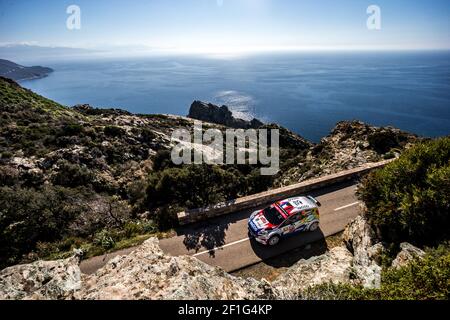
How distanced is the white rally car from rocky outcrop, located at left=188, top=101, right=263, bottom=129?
6792 cm

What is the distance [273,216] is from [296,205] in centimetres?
125

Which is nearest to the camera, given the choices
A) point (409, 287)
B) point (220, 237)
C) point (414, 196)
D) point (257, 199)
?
point (409, 287)

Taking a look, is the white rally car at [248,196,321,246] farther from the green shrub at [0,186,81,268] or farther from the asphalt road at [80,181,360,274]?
the green shrub at [0,186,81,268]

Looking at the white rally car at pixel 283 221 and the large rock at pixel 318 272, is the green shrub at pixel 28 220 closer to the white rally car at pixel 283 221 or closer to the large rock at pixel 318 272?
the white rally car at pixel 283 221

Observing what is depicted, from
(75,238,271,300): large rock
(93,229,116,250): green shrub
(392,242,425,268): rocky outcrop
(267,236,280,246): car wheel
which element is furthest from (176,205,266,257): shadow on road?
(392,242,425,268): rocky outcrop

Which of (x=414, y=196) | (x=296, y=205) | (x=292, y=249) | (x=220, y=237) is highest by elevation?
(x=414, y=196)

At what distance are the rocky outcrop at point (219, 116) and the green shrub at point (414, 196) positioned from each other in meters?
70.2

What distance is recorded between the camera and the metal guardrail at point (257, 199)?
13.0 metres

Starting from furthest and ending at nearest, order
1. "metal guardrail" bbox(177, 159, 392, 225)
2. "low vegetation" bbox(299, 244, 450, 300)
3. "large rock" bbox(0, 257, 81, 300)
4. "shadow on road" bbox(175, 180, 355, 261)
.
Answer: "metal guardrail" bbox(177, 159, 392, 225), "shadow on road" bbox(175, 180, 355, 261), "large rock" bbox(0, 257, 81, 300), "low vegetation" bbox(299, 244, 450, 300)

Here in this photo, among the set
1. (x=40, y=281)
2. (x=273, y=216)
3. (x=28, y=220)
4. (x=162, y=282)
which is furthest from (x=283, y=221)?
(x=28, y=220)

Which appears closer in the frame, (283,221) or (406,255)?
(406,255)

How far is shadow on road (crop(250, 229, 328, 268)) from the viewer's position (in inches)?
413

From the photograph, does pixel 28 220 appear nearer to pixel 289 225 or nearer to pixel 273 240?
pixel 273 240

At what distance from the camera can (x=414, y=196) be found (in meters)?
7.33
